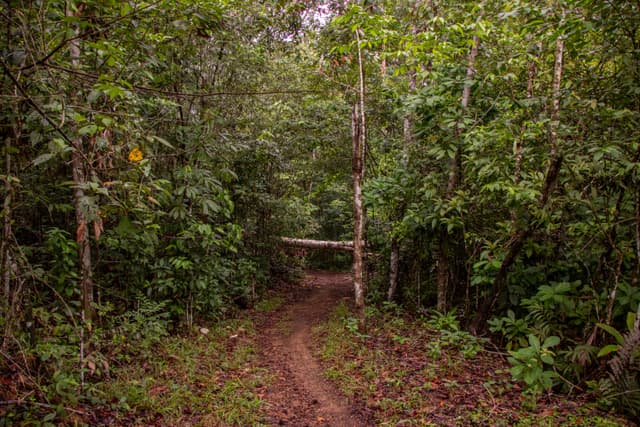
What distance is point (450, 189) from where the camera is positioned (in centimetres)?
717

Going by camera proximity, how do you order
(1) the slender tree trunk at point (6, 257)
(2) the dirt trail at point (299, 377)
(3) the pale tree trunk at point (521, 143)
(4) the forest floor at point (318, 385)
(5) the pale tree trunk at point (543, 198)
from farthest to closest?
(3) the pale tree trunk at point (521, 143)
(5) the pale tree trunk at point (543, 198)
(2) the dirt trail at point (299, 377)
(4) the forest floor at point (318, 385)
(1) the slender tree trunk at point (6, 257)

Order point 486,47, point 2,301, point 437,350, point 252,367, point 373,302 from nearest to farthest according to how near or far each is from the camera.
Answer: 1. point 2,301
2. point 437,350
3. point 252,367
4. point 486,47
5. point 373,302

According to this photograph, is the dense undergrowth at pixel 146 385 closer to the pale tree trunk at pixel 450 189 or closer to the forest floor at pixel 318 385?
the forest floor at pixel 318 385

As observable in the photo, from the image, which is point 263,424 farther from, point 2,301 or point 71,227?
point 71,227

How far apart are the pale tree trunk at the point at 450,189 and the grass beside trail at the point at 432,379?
0.54 metres

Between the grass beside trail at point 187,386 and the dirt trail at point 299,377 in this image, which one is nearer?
the grass beside trail at point 187,386

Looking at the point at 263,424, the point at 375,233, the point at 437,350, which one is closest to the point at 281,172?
the point at 375,233

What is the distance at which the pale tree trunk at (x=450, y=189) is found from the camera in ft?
22.4

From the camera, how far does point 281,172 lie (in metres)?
11.4

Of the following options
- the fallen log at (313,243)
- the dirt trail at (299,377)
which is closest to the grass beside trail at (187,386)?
the dirt trail at (299,377)

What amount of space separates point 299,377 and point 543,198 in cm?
452

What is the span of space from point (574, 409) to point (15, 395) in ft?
19.1

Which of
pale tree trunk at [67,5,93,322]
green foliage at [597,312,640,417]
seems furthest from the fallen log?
green foliage at [597,312,640,417]

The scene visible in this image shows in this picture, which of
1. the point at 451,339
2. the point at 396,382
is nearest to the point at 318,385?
the point at 396,382
